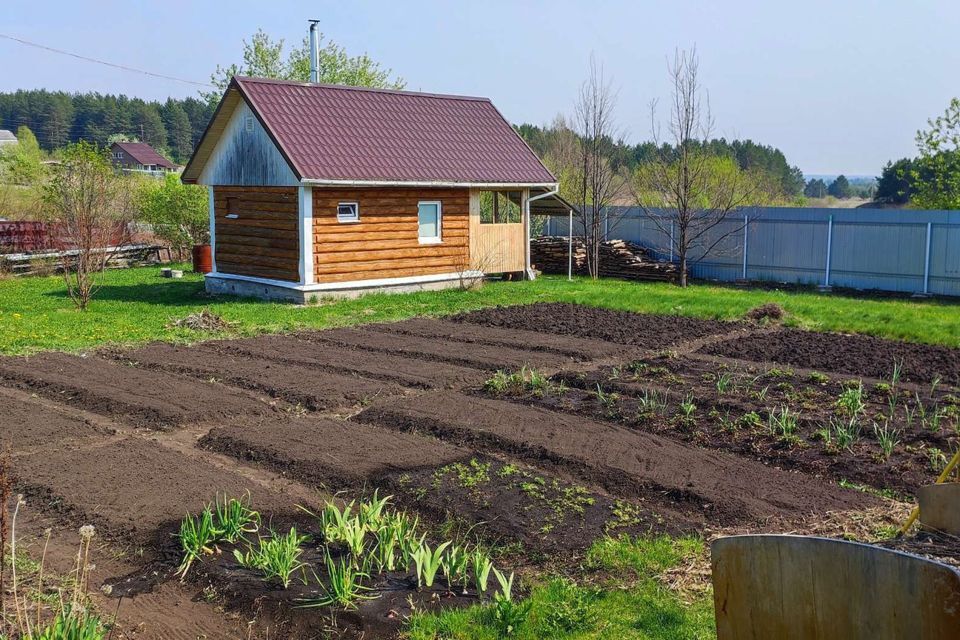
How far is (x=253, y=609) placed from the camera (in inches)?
222

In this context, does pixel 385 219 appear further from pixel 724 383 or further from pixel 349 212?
pixel 724 383

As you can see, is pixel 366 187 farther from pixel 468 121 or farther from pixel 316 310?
pixel 468 121

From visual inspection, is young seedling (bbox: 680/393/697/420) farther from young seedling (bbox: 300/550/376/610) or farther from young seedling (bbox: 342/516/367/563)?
young seedling (bbox: 300/550/376/610)

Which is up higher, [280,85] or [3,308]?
[280,85]

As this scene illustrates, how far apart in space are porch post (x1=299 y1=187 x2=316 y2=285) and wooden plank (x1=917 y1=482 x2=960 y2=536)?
15.4 meters

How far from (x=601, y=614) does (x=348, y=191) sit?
51.0ft

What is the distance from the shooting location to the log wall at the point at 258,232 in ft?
64.8

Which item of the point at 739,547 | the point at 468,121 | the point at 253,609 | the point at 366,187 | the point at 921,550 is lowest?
the point at 253,609

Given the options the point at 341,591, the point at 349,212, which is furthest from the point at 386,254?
the point at 341,591

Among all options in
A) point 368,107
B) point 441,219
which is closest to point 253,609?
point 441,219

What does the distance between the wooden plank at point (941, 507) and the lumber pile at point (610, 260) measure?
20.0 m

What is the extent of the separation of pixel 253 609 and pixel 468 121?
791 inches

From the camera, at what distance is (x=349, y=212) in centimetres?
2025

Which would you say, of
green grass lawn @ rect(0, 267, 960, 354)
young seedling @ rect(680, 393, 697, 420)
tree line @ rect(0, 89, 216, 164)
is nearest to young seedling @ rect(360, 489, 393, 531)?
young seedling @ rect(680, 393, 697, 420)
